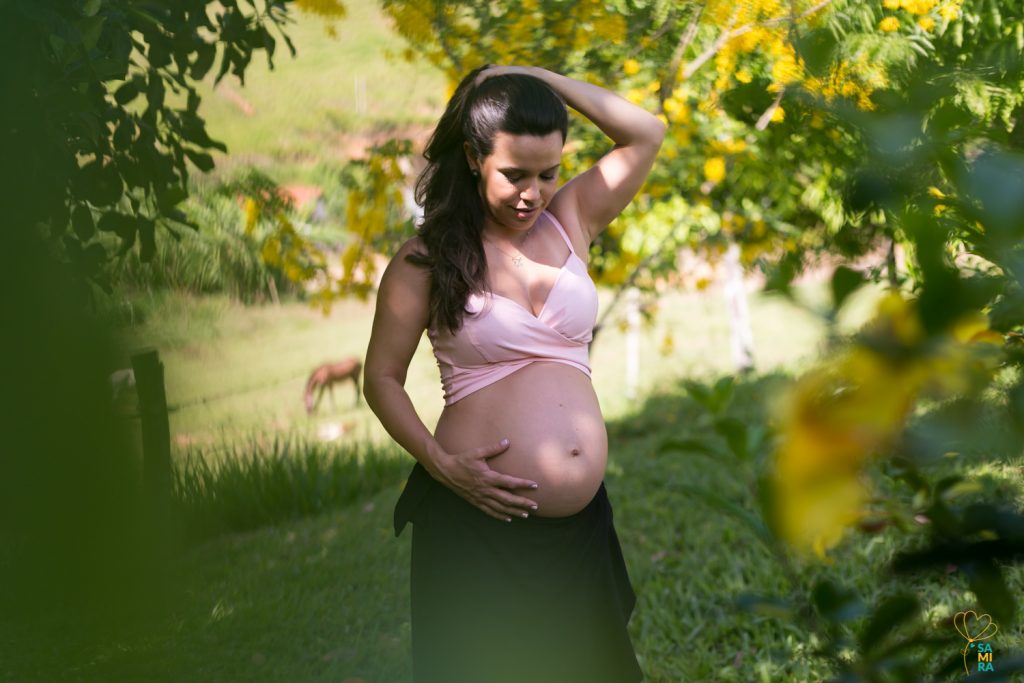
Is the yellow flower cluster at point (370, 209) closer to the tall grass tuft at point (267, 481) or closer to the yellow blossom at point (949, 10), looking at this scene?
the tall grass tuft at point (267, 481)

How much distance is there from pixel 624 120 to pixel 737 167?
274 cm

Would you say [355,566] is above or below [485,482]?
below

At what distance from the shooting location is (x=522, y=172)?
6.76 feet

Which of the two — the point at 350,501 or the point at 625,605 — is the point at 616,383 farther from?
the point at 625,605

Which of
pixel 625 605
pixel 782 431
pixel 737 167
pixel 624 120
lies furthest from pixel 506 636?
pixel 737 167

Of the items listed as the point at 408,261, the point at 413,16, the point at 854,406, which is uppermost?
the point at 854,406

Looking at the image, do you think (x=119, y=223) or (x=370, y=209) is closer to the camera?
(x=119, y=223)

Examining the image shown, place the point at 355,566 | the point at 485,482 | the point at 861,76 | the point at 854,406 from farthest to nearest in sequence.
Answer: the point at 355,566, the point at 861,76, the point at 485,482, the point at 854,406

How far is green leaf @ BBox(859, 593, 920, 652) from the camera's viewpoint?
70 centimetres

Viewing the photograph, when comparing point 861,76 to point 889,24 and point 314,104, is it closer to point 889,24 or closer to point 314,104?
point 889,24

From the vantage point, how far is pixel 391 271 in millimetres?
2131

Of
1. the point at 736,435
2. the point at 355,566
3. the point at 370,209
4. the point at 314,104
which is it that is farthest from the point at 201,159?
the point at 736,435

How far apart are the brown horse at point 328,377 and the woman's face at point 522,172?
426 centimetres

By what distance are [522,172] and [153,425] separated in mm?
2276
